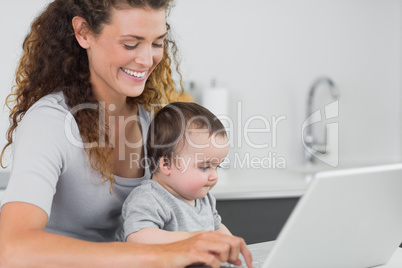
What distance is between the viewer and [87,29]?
141 centimetres

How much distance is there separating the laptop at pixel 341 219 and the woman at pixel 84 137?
12cm

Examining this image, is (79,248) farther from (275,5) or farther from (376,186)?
(275,5)

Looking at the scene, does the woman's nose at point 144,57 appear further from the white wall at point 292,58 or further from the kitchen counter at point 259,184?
the white wall at point 292,58

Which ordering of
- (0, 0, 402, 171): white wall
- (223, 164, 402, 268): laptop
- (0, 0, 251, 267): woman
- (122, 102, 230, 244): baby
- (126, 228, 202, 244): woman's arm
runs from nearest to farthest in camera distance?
1. (223, 164, 402, 268): laptop
2. (0, 0, 251, 267): woman
3. (126, 228, 202, 244): woman's arm
4. (122, 102, 230, 244): baby
5. (0, 0, 402, 171): white wall

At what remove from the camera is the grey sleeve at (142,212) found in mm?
1267

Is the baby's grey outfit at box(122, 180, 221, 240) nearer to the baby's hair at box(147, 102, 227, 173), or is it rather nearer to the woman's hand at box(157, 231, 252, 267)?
the baby's hair at box(147, 102, 227, 173)

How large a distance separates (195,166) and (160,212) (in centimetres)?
16

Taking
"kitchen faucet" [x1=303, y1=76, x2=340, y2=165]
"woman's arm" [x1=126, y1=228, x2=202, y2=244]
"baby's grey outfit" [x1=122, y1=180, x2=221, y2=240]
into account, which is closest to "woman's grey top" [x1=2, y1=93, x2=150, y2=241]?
"baby's grey outfit" [x1=122, y1=180, x2=221, y2=240]

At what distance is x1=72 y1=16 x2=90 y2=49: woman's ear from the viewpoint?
1417mm

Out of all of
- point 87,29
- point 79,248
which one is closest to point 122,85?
point 87,29

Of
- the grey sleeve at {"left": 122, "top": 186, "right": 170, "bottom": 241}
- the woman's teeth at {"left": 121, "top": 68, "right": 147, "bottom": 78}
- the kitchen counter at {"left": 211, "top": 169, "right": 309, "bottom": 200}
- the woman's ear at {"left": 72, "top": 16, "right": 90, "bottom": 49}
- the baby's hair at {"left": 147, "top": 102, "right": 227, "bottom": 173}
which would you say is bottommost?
the kitchen counter at {"left": 211, "top": 169, "right": 309, "bottom": 200}

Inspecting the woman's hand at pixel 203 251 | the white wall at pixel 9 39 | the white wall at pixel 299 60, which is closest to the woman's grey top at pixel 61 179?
the woman's hand at pixel 203 251

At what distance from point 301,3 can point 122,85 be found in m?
1.93

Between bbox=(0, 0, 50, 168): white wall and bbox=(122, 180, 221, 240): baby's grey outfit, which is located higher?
bbox=(0, 0, 50, 168): white wall
